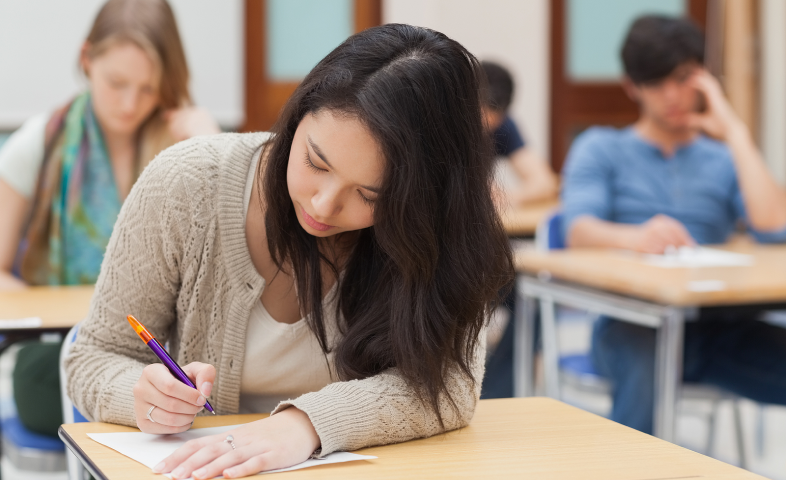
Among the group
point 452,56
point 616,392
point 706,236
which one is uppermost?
point 452,56

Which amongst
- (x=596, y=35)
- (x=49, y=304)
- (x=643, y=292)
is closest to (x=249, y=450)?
(x=49, y=304)

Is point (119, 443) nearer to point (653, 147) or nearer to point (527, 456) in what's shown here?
point (527, 456)

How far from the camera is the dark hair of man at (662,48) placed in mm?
2818

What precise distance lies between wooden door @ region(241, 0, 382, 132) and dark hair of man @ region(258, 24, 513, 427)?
12.3 ft

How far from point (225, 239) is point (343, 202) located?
24 centimetres

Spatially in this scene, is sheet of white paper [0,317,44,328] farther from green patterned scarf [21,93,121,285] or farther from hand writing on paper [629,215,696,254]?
hand writing on paper [629,215,696,254]

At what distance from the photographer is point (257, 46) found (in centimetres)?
492

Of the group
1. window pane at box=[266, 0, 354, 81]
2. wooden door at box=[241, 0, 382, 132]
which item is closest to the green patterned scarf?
wooden door at box=[241, 0, 382, 132]

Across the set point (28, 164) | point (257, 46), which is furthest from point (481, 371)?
point (257, 46)

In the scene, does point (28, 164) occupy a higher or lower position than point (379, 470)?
higher

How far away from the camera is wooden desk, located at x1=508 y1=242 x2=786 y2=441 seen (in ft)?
6.70

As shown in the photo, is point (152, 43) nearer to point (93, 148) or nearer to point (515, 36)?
point (93, 148)

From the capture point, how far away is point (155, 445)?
1043 mm

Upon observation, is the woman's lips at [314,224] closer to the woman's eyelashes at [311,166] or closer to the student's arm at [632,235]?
the woman's eyelashes at [311,166]
